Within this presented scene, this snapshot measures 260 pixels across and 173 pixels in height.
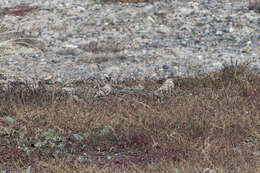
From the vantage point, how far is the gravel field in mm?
8320

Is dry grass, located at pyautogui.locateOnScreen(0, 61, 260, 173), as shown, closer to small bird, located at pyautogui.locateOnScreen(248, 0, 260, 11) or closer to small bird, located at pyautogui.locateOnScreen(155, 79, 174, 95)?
small bird, located at pyautogui.locateOnScreen(155, 79, 174, 95)

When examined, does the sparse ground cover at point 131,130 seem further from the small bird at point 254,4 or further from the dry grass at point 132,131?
the small bird at point 254,4

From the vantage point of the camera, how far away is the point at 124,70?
8.35 metres

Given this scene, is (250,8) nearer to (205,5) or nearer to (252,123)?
(205,5)

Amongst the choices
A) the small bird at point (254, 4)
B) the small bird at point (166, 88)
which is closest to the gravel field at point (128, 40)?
the small bird at point (254, 4)

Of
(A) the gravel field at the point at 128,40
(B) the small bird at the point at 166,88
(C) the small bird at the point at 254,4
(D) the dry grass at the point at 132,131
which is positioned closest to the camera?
(D) the dry grass at the point at 132,131

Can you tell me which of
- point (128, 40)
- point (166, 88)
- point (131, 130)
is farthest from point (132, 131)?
point (128, 40)

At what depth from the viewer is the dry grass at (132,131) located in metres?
4.35

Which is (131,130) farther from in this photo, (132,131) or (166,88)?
(166,88)

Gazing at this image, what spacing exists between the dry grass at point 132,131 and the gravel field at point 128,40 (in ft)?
3.91

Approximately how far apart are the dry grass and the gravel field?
1193 millimetres

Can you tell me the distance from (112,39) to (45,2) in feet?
14.9

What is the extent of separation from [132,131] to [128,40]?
17.6 feet

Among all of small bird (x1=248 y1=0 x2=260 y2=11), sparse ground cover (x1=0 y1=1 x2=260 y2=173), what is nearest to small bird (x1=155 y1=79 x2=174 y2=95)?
sparse ground cover (x1=0 y1=1 x2=260 y2=173)
